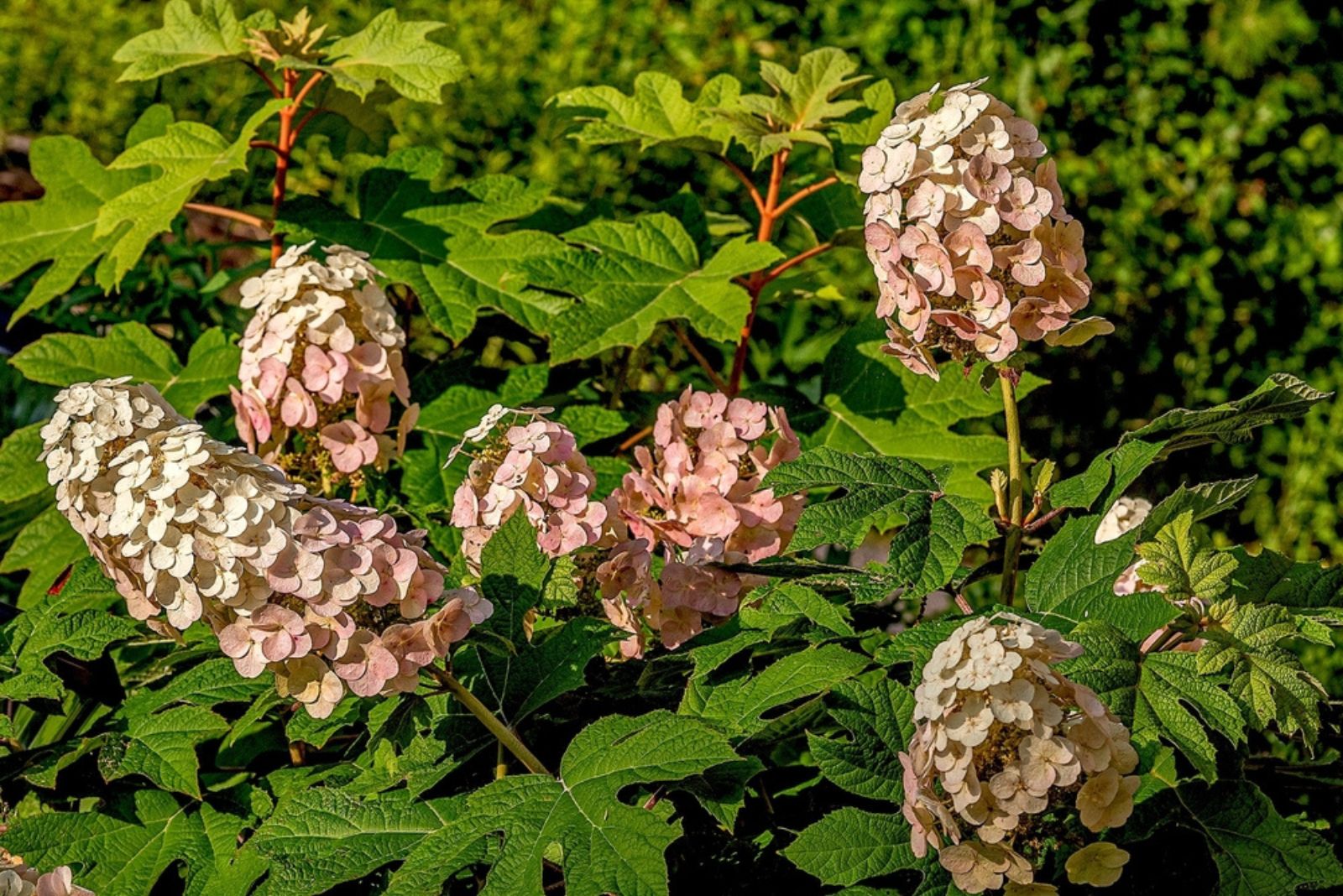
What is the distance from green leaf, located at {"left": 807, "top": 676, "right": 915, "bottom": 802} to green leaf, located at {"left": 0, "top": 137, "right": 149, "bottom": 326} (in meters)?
1.56

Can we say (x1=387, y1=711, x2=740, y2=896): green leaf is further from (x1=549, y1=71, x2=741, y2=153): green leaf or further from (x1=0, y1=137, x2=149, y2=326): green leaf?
(x1=0, y1=137, x2=149, y2=326): green leaf

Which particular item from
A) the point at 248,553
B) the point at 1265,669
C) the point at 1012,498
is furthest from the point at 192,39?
the point at 1265,669

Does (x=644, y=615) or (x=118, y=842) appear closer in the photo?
(x=118, y=842)

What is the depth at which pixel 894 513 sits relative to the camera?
1530 mm

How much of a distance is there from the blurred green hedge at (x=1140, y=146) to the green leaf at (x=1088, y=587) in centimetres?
307

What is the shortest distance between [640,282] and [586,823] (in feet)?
3.81

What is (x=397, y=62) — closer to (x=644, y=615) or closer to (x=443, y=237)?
(x=443, y=237)

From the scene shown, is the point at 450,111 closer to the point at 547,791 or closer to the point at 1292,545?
the point at 1292,545

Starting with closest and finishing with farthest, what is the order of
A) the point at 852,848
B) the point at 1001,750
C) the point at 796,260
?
1. the point at 1001,750
2. the point at 852,848
3. the point at 796,260

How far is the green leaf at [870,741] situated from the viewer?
1363mm

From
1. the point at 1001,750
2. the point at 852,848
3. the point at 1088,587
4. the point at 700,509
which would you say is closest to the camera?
the point at 1001,750

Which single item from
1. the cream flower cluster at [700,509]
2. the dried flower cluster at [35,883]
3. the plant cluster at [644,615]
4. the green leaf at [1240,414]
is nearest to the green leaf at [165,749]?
the plant cluster at [644,615]

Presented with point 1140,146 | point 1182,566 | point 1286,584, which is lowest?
point 1140,146

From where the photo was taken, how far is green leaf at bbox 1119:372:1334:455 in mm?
1529
